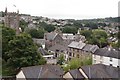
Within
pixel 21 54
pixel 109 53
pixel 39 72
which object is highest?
pixel 21 54

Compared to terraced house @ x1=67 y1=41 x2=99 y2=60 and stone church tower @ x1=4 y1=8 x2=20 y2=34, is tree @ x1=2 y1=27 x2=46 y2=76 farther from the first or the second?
stone church tower @ x1=4 y1=8 x2=20 y2=34

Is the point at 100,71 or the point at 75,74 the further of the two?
the point at 100,71

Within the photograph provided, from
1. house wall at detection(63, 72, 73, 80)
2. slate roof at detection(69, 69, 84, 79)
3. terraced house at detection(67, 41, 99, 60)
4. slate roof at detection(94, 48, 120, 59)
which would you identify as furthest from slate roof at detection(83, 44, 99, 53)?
house wall at detection(63, 72, 73, 80)

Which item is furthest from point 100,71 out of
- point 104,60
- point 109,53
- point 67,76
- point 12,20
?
point 12,20

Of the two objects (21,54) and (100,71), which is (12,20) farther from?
(100,71)

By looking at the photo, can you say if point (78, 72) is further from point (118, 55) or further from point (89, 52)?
point (89, 52)

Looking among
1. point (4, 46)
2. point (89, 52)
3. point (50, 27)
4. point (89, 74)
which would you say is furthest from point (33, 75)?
point (50, 27)

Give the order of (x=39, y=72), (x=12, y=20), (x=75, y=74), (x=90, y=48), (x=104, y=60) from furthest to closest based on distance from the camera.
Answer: (x=12, y=20) < (x=90, y=48) < (x=104, y=60) < (x=75, y=74) < (x=39, y=72)

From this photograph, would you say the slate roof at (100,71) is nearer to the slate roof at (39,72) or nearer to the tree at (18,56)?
the slate roof at (39,72)
